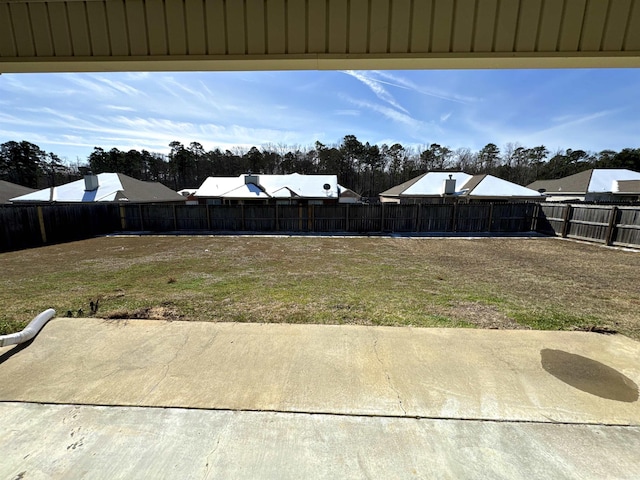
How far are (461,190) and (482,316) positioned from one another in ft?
78.8

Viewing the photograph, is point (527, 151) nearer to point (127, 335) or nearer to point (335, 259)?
point (335, 259)

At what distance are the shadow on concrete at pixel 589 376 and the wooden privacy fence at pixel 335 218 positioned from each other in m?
13.2

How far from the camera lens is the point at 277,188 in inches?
975

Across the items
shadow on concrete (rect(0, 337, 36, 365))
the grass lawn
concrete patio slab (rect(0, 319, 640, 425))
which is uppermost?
concrete patio slab (rect(0, 319, 640, 425))

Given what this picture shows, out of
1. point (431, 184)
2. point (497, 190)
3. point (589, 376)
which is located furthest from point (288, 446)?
point (431, 184)

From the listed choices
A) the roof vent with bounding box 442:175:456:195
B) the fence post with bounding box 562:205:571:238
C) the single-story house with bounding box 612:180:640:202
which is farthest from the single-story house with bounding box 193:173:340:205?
the single-story house with bounding box 612:180:640:202

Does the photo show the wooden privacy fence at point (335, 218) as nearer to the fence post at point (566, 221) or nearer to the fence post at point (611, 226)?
the fence post at point (566, 221)

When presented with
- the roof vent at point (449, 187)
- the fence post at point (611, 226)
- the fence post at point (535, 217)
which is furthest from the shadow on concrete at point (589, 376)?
the roof vent at point (449, 187)

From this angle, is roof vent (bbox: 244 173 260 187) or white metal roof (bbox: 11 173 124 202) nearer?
white metal roof (bbox: 11 173 124 202)

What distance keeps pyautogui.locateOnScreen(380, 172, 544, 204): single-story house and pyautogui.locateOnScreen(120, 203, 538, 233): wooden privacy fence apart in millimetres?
7369

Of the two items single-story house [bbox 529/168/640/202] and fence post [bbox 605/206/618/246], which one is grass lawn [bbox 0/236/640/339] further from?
single-story house [bbox 529/168/640/202]

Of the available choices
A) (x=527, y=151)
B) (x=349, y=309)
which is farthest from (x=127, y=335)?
(x=527, y=151)

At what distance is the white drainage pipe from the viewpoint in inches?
120

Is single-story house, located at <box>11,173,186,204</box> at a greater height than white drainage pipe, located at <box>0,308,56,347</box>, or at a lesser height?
greater
